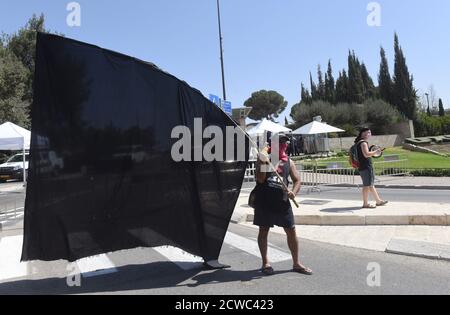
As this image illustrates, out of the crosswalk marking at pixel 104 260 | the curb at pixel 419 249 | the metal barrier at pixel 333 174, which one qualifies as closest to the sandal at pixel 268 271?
the crosswalk marking at pixel 104 260

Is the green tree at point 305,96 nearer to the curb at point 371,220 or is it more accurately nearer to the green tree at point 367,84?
the green tree at point 367,84

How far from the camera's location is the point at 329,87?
2847 inches

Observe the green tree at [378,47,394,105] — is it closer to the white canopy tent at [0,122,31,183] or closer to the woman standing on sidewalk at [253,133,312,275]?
the white canopy tent at [0,122,31,183]

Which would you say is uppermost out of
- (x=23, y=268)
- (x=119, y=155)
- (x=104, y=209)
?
(x=119, y=155)

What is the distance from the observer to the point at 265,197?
19.8 feet

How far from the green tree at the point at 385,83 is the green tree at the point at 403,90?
0.87 metres

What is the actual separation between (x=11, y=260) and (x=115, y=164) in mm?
2918

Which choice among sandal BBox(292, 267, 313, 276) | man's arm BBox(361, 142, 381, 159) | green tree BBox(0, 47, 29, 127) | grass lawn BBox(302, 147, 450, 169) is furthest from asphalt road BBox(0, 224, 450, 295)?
green tree BBox(0, 47, 29, 127)

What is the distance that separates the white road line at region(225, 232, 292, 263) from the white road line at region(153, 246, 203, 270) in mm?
981

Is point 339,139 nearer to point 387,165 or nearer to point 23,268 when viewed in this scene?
point 387,165

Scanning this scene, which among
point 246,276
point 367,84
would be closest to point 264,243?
point 246,276

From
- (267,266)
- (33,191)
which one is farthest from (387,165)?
(33,191)

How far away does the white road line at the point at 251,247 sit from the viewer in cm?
695

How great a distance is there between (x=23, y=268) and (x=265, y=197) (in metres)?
3.66
